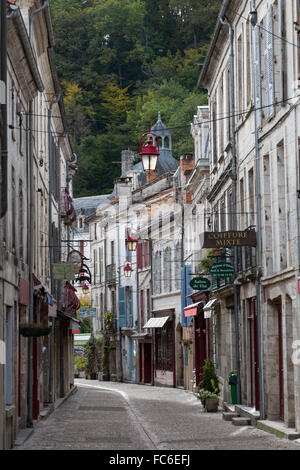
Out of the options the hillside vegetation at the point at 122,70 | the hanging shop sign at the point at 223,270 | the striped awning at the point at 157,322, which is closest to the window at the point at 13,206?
the hanging shop sign at the point at 223,270

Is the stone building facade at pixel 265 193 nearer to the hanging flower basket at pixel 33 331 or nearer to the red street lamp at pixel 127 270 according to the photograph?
the hanging flower basket at pixel 33 331

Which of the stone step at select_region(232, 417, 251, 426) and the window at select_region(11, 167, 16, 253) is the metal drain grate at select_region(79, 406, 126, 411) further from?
the window at select_region(11, 167, 16, 253)

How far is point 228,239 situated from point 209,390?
6.90 m

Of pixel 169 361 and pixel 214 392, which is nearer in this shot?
pixel 214 392

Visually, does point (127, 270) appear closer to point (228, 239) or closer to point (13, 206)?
point (228, 239)

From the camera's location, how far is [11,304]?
1722 centimetres

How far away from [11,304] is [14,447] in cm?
243

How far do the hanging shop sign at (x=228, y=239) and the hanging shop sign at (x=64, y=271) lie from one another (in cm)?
699

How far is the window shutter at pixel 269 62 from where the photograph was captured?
1912cm

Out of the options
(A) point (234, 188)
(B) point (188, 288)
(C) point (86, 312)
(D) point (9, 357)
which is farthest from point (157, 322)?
(D) point (9, 357)

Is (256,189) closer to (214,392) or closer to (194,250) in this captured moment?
(214,392)

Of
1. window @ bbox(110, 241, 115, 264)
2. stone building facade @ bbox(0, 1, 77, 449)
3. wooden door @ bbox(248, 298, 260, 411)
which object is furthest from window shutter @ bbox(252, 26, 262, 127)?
window @ bbox(110, 241, 115, 264)

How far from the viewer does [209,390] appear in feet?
85.1
